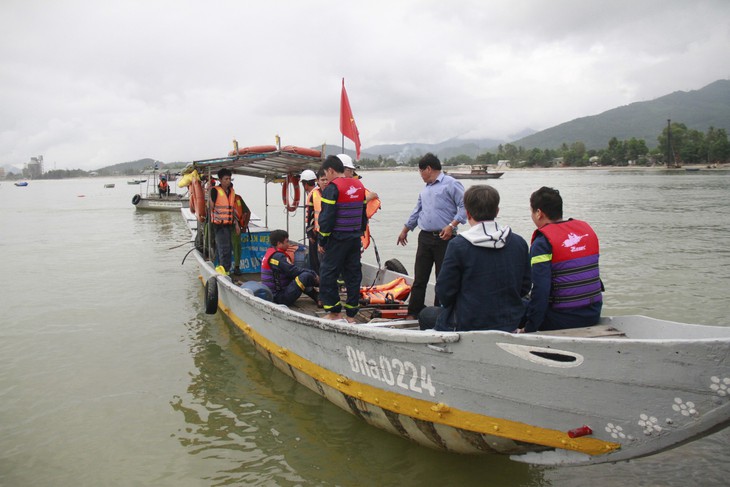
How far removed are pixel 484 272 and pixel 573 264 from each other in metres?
0.63

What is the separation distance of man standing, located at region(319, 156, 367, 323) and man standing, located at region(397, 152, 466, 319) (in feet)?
2.17

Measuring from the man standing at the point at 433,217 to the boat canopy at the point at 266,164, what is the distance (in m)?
2.41

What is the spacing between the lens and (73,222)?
90.7ft

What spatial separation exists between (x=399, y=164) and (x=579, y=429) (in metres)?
183

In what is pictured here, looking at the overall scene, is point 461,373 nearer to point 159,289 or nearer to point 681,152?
point 159,289

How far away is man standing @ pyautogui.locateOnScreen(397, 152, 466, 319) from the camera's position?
5586mm

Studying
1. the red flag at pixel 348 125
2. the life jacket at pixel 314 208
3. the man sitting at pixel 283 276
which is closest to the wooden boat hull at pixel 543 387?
the man sitting at pixel 283 276

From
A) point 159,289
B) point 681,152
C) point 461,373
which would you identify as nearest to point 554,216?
point 461,373

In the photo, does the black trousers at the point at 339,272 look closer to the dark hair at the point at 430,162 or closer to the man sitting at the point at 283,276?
the man sitting at the point at 283,276

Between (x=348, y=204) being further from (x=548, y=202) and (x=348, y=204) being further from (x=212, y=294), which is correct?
(x=212, y=294)

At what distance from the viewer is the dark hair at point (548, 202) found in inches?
142

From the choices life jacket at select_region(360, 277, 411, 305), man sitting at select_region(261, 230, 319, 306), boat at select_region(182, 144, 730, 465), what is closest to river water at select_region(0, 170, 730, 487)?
boat at select_region(182, 144, 730, 465)

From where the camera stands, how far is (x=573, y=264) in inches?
141

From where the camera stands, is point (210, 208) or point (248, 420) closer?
point (248, 420)
